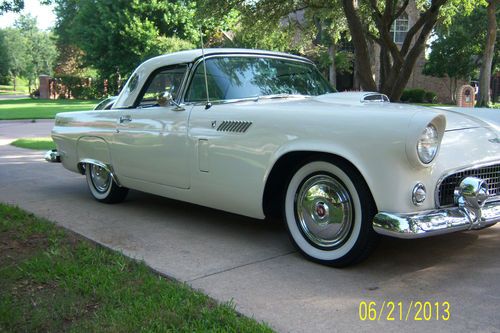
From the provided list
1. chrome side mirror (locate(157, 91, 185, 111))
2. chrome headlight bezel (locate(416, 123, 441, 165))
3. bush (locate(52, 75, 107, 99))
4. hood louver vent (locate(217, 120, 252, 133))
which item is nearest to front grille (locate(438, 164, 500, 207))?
chrome headlight bezel (locate(416, 123, 441, 165))

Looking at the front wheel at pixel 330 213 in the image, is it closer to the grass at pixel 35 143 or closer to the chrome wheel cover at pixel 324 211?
the chrome wheel cover at pixel 324 211

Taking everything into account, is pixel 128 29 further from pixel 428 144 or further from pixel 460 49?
pixel 428 144

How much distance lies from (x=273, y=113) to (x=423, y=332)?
1.97 metres

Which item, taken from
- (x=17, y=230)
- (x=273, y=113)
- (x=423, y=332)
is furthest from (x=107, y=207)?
(x=423, y=332)

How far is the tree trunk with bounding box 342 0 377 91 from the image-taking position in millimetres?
9125

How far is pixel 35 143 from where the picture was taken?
12.0 meters

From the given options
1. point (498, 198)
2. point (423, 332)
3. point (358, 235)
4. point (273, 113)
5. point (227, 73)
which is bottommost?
point (423, 332)

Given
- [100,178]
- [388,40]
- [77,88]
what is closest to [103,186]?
[100,178]

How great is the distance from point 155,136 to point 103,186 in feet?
4.97

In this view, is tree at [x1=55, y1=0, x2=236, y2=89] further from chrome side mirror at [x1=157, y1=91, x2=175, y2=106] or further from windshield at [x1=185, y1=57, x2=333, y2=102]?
chrome side mirror at [x1=157, y1=91, x2=175, y2=106]

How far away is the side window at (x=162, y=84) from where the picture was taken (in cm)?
A: 507

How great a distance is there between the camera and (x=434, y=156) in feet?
10.8

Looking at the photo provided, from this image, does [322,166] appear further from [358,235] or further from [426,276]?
[426,276]

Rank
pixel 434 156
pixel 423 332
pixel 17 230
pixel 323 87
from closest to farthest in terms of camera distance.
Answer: pixel 423 332, pixel 434 156, pixel 17 230, pixel 323 87
